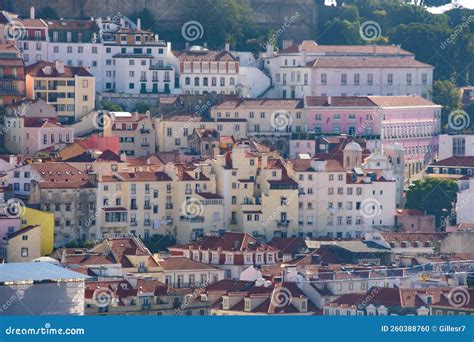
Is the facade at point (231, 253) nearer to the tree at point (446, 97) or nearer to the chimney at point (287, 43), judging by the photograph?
the chimney at point (287, 43)

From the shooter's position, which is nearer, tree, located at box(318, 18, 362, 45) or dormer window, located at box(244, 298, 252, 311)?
dormer window, located at box(244, 298, 252, 311)

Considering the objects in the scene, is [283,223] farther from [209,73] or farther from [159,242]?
[209,73]

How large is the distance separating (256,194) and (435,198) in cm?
637

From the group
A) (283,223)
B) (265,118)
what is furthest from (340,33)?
(283,223)

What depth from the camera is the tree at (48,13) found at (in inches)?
2771

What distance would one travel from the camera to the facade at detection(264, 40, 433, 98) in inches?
2712

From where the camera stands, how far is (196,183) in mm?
55719

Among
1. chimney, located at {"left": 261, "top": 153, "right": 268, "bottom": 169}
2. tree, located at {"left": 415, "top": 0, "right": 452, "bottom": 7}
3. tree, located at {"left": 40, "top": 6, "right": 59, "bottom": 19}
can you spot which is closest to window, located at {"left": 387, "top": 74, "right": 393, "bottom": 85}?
tree, located at {"left": 40, "top": 6, "right": 59, "bottom": 19}

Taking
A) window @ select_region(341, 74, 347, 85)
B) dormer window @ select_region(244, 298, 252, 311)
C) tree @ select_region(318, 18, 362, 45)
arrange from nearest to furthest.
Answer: dormer window @ select_region(244, 298, 252, 311)
window @ select_region(341, 74, 347, 85)
tree @ select_region(318, 18, 362, 45)

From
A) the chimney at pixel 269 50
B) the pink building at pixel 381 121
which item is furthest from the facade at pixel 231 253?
the chimney at pixel 269 50

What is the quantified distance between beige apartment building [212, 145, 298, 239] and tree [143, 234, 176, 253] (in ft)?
5.49

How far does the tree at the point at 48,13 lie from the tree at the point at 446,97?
12.7m

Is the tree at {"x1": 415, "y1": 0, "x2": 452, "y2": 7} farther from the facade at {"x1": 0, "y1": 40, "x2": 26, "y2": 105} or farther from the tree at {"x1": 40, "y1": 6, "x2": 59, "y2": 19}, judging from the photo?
the facade at {"x1": 0, "y1": 40, "x2": 26, "y2": 105}

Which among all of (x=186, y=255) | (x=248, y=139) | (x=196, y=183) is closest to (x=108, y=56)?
(x=248, y=139)
